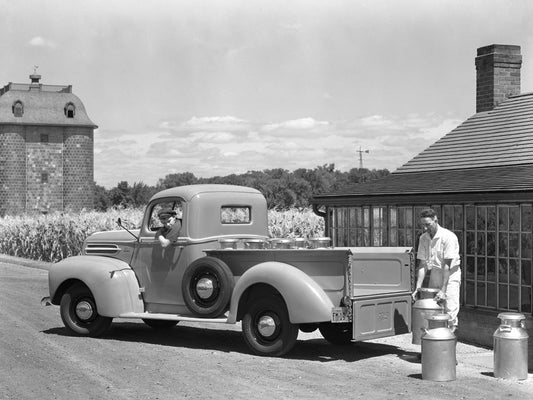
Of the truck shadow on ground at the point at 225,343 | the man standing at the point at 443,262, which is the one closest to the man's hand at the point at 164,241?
the truck shadow on ground at the point at 225,343

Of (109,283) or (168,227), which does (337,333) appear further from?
(109,283)

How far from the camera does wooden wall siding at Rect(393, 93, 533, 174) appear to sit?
15805mm

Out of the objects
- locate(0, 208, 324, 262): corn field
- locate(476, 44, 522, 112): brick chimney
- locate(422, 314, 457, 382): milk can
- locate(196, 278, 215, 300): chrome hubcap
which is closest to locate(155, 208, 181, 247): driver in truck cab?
locate(196, 278, 215, 300): chrome hubcap

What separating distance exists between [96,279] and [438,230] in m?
4.94

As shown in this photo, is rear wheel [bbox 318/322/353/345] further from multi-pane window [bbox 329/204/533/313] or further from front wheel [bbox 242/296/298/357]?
multi-pane window [bbox 329/204/533/313]

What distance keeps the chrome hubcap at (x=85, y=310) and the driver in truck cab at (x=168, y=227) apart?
4.76ft

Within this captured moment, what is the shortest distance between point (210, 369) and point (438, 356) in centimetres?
260

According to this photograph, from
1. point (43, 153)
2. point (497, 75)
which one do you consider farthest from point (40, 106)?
point (497, 75)

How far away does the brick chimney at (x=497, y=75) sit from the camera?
18.6m

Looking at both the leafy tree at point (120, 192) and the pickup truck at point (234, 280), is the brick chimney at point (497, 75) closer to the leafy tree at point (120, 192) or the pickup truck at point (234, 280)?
the pickup truck at point (234, 280)

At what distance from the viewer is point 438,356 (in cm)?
983

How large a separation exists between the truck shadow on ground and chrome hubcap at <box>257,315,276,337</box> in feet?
1.29

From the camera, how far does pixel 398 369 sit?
34.8 feet

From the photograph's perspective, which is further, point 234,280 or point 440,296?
point 234,280
